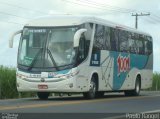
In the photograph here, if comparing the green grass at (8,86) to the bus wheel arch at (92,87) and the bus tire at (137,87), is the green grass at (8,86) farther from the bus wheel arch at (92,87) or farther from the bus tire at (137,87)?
the bus wheel arch at (92,87)

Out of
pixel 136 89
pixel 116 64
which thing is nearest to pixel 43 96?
pixel 116 64

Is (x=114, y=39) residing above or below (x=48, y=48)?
above

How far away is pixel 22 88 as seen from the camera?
24438mm

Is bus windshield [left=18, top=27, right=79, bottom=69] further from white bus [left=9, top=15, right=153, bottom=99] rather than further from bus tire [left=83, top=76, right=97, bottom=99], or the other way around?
bus tire [left=83, top=76, right=97, bottom=99]

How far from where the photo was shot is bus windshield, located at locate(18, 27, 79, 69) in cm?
2420

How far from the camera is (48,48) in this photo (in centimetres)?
2439

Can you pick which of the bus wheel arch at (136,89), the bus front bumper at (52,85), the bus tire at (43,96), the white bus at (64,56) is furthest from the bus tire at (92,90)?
the bus wheel arch at (136,89)

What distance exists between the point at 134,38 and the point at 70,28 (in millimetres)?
7922

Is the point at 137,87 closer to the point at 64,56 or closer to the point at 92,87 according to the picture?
the point at 92,87

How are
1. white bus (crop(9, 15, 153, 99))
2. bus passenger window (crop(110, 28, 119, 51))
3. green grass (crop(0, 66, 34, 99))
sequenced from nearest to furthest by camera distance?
white bus (crop(9, 15, 153, 99))
bus passenger window (crop(110, 28, 119, 51))
green grass (crop(0, 66, 34, 99))

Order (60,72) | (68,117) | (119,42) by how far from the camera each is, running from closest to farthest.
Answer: (68,117) → (60,72) → (119,42)

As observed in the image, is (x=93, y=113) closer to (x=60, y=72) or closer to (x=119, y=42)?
(x=60, y=72)

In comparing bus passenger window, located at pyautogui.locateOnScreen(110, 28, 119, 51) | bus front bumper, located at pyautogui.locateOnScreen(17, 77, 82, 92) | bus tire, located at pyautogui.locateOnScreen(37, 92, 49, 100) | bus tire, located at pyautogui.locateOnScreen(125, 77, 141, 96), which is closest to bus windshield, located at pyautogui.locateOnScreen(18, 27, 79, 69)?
bus front bumper, located at pyautogui.locateOnScreen(17, 77, 82, 92)

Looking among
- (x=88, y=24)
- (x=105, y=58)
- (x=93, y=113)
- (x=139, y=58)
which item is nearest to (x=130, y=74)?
(x=139, y=58)
